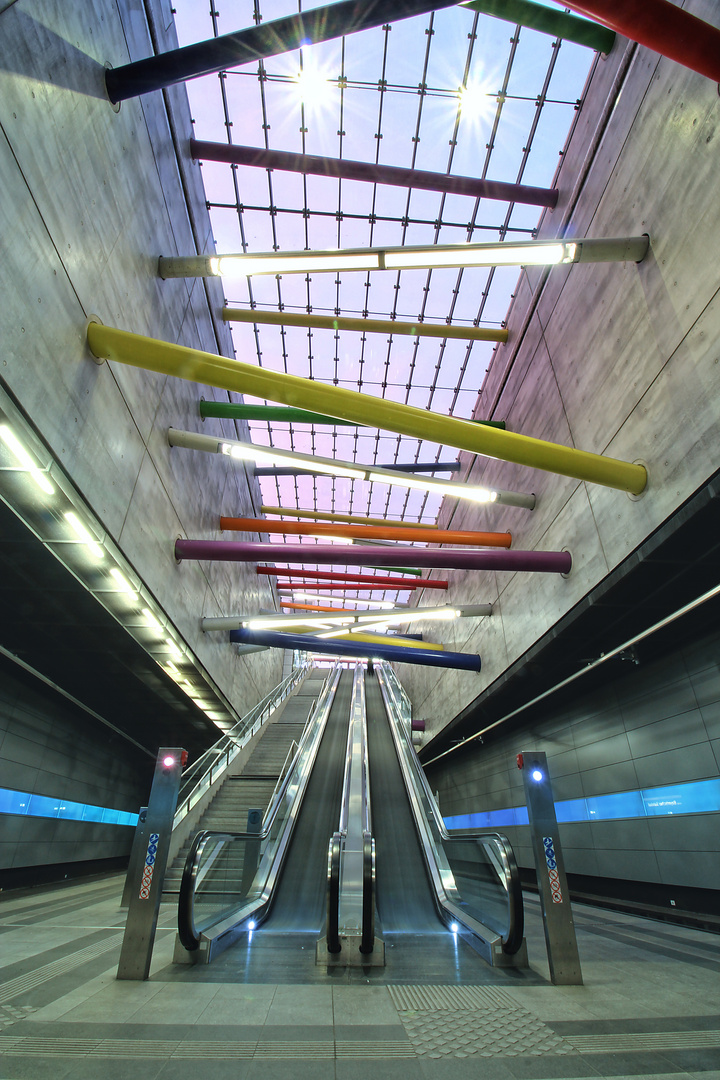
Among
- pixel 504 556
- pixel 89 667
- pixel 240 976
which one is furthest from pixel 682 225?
pixel 89 667

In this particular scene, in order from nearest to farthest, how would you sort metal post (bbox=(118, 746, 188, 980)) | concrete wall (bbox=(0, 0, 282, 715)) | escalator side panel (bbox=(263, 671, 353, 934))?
metal post (bbox=(118, 746, 188, 980))
concrete wall (bbox=(0, 0, 282, 715))
escalator side panel (bbox=(263, 671, 353, 934))

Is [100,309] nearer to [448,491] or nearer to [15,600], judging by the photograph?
[15,600]

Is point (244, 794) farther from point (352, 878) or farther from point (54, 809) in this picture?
point (352, 878)

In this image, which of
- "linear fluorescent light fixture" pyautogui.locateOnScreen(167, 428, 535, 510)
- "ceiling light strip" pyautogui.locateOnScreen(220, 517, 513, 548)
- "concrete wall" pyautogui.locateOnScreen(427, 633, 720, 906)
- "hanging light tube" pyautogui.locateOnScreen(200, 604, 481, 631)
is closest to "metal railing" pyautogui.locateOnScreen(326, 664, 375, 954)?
"concrete wall" pyautogui.locateOnScreen(427, 633, 720, 906)

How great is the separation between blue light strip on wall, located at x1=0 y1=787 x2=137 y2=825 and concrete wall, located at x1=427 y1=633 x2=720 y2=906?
38.4ft

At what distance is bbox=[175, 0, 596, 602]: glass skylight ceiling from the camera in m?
11.2

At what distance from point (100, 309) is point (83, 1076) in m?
7.77

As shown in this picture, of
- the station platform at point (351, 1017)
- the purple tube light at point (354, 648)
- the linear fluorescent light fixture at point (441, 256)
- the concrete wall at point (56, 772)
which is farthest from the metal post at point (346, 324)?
the station platform at point (351, 1017)

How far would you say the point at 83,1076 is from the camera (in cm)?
283

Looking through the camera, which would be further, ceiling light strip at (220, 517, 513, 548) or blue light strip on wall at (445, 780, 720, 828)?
ceiling light strip at (220, 517, 513, 548)

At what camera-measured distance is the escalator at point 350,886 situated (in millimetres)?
5219

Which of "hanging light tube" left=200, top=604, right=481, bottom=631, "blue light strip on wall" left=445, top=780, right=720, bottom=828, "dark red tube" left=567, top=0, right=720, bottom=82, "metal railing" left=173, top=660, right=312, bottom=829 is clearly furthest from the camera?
"hanging light tube" left=200, top=604, right=481, bottom=631

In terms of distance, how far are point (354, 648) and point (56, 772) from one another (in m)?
9.48

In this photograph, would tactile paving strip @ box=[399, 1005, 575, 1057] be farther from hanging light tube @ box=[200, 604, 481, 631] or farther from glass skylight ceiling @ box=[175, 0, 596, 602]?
glass skylight ceiling @ box=[175, 0, 596, 602]
